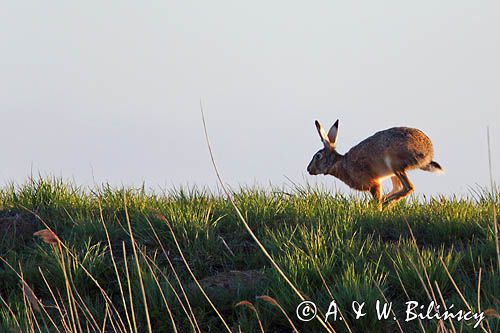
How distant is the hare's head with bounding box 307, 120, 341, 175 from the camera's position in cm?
1231

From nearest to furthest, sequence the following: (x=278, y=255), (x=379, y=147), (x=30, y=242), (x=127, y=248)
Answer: (x=278, y=255), (x=127, y=248), (x=30, y=242), (x=379, y=147)

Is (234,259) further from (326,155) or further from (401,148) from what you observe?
(326,155)

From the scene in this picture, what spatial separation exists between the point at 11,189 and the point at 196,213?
298cm

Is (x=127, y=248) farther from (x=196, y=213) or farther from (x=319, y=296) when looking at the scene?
(x=319, y=296)

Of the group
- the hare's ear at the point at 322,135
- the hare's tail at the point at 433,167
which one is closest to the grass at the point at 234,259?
the hare's tail at the point at 433,167

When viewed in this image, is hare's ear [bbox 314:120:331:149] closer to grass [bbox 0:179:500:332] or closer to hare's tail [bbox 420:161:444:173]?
hare's tail [bbox 420:161:444:173]

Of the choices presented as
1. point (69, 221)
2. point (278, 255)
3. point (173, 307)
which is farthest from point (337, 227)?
point (69, 221)

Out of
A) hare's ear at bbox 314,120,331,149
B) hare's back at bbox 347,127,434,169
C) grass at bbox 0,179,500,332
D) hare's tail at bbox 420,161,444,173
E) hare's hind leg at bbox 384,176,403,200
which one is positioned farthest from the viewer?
hare's ear at bbox 314,120,331,149

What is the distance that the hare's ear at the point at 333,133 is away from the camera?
12273mm

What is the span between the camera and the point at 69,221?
8141 mm

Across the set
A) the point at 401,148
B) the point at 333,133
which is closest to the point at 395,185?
the point at 401,148

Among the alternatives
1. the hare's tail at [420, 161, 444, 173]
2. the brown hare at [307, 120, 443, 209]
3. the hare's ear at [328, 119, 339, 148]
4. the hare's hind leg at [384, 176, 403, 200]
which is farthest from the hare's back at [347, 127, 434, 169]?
the hare's ear at [328, 119, 339, 148]

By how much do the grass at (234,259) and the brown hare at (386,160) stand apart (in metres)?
1.89

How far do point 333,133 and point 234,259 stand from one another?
5782mm
